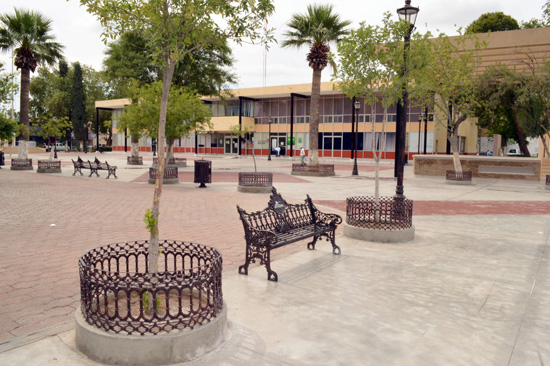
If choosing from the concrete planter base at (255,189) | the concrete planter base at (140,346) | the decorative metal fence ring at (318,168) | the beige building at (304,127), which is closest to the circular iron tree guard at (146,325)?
the concrete planter base at (140,346)

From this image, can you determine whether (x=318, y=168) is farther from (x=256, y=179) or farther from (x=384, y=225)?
(x=384, y=225)

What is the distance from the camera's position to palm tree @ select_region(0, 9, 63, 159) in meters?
26.9

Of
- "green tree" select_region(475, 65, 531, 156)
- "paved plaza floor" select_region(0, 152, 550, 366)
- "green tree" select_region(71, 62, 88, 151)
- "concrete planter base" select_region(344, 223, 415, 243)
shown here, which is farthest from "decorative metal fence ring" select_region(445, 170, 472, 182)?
"green tree" select_region(71, 62, 88, 151)

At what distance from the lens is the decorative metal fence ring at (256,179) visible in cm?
1631

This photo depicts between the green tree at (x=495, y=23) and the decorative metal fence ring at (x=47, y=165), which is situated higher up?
the green tree at (x=495, y=23)

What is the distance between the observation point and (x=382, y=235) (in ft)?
27.2

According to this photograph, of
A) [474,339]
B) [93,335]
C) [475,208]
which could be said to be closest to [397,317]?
[474,339]

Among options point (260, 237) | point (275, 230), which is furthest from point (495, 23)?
point (260, 237)

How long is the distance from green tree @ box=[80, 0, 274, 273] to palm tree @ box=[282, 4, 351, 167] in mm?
20380

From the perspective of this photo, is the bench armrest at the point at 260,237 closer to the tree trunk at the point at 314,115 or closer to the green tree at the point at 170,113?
the green tree at the point at 170,113

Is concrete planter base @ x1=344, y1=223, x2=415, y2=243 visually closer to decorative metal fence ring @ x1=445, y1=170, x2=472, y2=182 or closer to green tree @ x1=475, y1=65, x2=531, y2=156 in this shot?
decorative metal fence ring @ x1=445, y1=170, x2=472, y2=182

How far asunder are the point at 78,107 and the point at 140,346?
7626 centimetres

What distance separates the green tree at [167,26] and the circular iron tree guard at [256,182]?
437 inches

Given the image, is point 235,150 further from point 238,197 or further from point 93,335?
point 93,335
